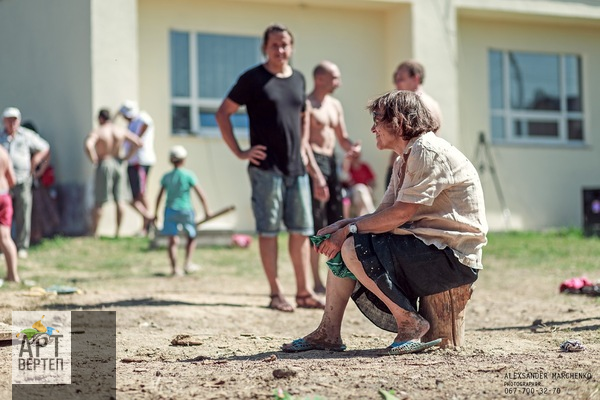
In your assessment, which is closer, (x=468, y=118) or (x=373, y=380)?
(x=373, y=380)

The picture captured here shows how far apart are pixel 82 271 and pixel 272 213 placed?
427 cm

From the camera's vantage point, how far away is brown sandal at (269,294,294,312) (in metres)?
8.30

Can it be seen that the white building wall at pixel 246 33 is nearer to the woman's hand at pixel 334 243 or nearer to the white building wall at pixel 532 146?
the white building wall at pixel 532 146

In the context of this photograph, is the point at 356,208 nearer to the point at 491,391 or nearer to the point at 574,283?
the point at 574,283

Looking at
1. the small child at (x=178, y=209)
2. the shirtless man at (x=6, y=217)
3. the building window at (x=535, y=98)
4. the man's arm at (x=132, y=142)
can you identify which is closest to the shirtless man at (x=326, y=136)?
the small child at (x=178, y=209)

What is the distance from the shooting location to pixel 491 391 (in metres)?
4.54

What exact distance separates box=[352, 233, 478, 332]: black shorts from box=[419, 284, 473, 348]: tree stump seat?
0.28ft

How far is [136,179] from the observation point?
1515cm

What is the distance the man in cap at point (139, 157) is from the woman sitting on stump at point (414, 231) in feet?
32.3

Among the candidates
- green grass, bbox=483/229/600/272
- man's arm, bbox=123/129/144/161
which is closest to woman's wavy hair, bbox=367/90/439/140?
green grass, bbox=483/229/600/272

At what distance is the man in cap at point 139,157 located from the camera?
15.0 metres

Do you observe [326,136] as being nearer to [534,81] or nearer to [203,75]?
[203,75]

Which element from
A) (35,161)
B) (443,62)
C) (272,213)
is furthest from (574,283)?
(443,62)

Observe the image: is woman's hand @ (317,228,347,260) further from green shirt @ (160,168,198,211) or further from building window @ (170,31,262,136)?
building window @ (170,31,262,136)
